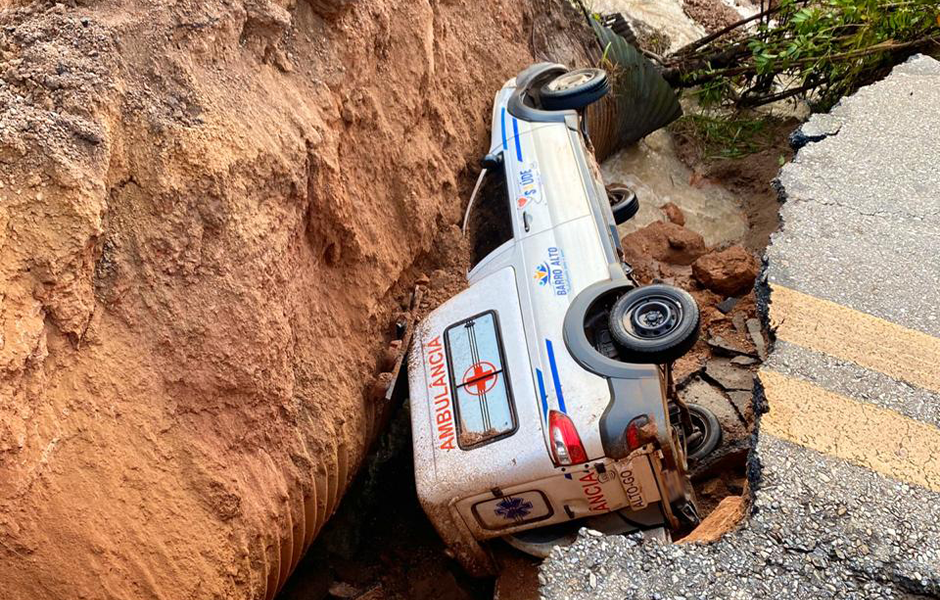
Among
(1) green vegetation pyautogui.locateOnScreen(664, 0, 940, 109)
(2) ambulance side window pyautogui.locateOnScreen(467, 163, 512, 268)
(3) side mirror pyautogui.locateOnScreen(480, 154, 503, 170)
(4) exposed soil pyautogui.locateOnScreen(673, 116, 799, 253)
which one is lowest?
(4) exposed soil pyautogui.locateOnScreen(673, 116, 799, 253)

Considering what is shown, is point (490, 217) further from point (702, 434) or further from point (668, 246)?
point (668, 246)

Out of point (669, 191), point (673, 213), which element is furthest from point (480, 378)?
point (669, 191)

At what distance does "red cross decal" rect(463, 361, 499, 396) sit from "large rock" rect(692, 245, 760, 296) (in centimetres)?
261

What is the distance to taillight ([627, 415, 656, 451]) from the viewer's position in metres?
3.67

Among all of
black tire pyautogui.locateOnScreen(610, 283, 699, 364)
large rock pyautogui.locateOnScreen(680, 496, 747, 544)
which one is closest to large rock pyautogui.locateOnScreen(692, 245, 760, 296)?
black tire pyautogui.locateOnScreen(610, 283, 699, 364)

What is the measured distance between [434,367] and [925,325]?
2.46 metres

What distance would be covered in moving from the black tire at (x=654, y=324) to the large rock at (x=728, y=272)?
7.25 feet

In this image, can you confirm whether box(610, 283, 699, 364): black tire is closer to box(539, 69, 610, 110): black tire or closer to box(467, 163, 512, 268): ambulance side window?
box(467, 163, 512, 268): ambulance side window

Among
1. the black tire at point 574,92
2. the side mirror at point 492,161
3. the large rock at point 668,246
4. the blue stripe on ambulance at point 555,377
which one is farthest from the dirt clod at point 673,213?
the blue stripe on ambulance at point 555,377

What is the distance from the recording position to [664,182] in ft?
25.8

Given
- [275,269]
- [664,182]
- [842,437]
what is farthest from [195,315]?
[664,182]

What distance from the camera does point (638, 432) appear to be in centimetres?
368

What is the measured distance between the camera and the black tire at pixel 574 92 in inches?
223

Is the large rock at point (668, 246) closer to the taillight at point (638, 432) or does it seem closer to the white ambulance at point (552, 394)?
the white ambulance at point (552, 394)
